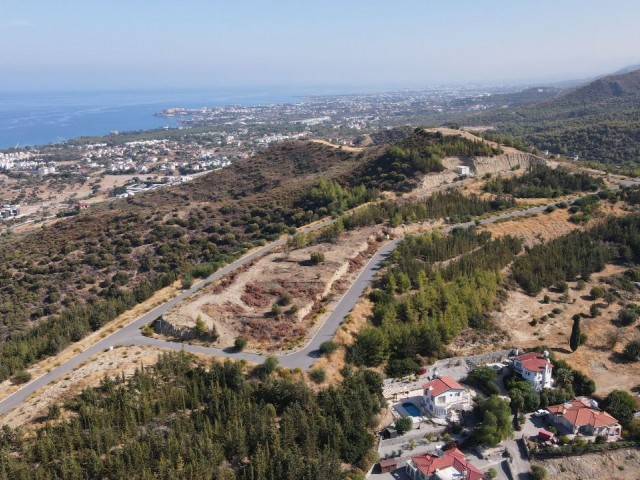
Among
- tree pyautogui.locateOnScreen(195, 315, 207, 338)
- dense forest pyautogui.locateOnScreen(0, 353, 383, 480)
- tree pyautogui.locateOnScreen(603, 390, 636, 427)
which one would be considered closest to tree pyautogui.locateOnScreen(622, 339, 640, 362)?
tree pyautogui.locateOnScreen(603, 390, 636, 427)

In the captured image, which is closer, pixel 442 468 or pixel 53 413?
pixel 53 413

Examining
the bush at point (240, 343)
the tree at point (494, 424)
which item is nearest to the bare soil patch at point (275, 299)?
the bush at point (240, 343)

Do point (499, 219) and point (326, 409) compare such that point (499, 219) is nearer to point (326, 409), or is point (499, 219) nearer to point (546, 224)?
point (546, 224)

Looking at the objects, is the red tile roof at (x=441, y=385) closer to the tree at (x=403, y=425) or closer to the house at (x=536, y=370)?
the tree at (x=403, y=425)

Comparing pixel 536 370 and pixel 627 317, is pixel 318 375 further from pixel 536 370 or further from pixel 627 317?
pixel 627 317

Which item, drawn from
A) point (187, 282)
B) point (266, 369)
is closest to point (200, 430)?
point (266, 369)

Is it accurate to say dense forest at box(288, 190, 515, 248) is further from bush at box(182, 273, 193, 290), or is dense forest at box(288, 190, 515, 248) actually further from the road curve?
bush at box(182, 273, 193, 290)
